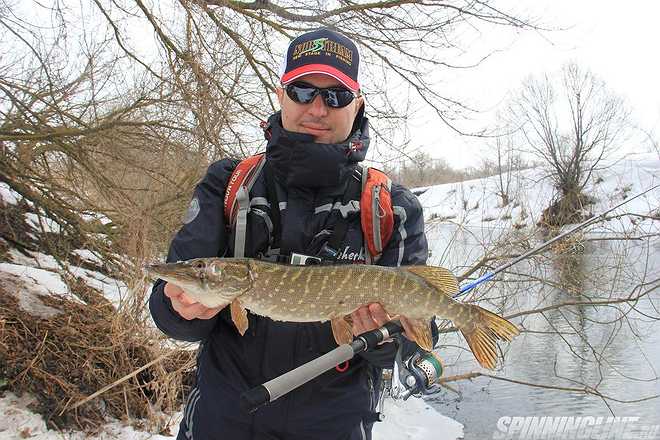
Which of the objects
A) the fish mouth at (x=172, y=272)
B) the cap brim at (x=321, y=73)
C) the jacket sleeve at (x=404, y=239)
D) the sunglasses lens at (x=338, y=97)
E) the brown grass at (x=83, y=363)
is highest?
the cap brim at (x=321, y=73)

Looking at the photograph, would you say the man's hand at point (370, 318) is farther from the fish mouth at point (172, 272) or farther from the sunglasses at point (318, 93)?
the sunglasses at point (318, 93)

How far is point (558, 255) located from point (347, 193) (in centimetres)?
420

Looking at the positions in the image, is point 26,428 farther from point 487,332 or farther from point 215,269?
point 487,332

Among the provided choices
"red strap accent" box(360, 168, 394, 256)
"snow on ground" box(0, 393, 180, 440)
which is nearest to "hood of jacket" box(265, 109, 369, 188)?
"red strap accent" box(360, 168, 394, 256)

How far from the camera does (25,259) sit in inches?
190

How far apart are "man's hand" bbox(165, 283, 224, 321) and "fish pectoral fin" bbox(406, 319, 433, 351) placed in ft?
2.34

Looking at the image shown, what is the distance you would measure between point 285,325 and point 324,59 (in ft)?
3.14

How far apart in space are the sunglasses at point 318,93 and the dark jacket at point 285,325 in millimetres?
140

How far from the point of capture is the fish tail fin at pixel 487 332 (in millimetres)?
1857

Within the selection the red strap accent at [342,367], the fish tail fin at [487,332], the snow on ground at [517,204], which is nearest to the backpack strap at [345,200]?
the red strap accent at [342,367]

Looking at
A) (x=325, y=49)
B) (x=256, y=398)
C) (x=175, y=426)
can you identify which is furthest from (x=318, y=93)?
(x=175, y=426)

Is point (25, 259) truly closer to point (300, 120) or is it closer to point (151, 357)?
point (151, 357)

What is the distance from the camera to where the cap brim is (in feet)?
5.65

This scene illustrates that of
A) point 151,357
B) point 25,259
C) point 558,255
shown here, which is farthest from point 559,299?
point 25,259
